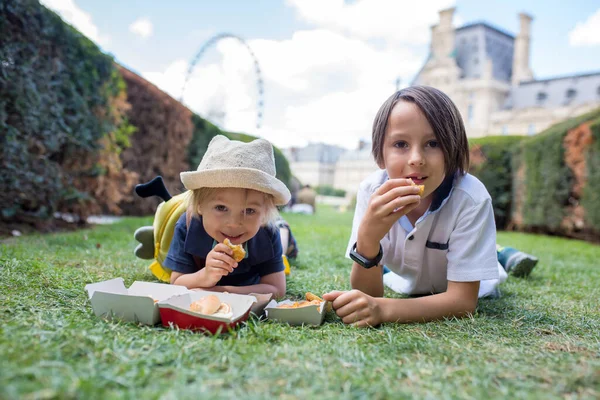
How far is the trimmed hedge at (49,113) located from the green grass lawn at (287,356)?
8.07 feet

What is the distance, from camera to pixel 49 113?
473 cm

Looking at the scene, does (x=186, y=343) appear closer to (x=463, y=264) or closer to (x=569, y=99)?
(x=463, y=264)

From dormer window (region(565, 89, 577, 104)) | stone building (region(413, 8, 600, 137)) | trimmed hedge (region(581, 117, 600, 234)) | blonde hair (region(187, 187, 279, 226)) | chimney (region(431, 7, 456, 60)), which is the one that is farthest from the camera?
chimney (region(431, 7, 456, 60))

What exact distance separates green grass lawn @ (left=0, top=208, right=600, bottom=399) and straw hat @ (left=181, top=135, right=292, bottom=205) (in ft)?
2.02

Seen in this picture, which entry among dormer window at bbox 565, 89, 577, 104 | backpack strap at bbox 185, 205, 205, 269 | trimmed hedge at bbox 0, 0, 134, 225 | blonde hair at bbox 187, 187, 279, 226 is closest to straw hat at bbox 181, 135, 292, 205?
blonde hair at bbox 187, 187, 279, 226

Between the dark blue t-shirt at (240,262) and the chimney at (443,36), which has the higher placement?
the chimney at (443,36)

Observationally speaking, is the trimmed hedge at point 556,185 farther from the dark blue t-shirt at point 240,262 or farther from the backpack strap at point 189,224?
the backpack strap at point 189,224

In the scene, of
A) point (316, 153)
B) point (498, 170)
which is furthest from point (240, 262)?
point (316, 153)

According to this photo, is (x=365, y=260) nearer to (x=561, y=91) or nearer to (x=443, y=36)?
(x=561, y=91)

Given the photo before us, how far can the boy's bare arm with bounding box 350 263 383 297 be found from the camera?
2197 mm

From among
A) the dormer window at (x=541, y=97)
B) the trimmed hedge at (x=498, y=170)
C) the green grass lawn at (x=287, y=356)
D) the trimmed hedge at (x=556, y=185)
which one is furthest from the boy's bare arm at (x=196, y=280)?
the dormer window at (x=541, y=97)

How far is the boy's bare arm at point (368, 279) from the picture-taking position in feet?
7.21

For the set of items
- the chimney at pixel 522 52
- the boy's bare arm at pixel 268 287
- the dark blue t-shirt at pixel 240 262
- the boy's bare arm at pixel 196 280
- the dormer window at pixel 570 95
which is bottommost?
the boy's bare arm at pixel 268 287

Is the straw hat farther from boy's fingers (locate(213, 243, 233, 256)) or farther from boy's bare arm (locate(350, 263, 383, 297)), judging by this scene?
boy's bare arm (locate(350, 263, 383, 297))
